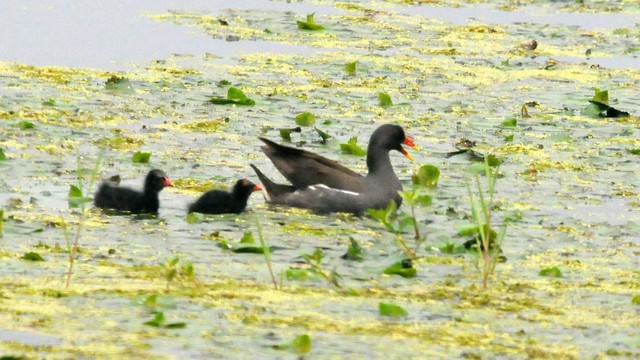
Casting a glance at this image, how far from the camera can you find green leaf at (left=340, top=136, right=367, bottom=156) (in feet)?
37.0

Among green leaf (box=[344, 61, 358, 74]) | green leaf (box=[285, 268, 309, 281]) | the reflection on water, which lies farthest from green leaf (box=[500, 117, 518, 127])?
green leaf (box=[285, 268, 309, 281])

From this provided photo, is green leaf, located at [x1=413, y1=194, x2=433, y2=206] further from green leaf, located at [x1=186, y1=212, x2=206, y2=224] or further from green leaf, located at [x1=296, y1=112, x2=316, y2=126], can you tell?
green leaf, located at [x1=296, y1=112, x2=316, y2=126]

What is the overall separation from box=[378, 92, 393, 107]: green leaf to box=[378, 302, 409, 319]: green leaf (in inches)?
261

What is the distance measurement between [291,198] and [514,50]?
8.12 meters

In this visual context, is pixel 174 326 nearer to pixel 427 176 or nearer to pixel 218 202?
pixel 218 202

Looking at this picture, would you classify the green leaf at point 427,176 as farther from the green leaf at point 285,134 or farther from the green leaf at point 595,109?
the green leaf at point 595,109

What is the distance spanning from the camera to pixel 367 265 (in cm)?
784

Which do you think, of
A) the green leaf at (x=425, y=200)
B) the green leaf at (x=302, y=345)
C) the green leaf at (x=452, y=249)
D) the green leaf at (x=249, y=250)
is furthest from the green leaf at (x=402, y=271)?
the green leaf at (x=425, y=200)

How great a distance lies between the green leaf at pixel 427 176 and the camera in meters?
10.2

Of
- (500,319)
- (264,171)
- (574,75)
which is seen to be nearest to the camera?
(500,319)

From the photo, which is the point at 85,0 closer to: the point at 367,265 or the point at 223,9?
the point at 223,9

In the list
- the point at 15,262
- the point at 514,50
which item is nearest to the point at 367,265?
the point at 15,262

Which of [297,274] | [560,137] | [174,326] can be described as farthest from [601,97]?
[174,326]

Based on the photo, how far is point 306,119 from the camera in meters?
12.1
